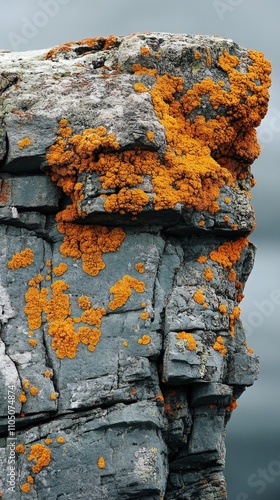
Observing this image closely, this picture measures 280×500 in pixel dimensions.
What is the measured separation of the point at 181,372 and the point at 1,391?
148 inches

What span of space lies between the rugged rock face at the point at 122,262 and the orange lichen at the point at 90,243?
3cm

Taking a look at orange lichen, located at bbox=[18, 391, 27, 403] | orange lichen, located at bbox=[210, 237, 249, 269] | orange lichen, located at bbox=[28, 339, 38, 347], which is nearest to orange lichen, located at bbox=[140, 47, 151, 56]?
orange lichen, located at bbox=[210, 237, 249, 269]

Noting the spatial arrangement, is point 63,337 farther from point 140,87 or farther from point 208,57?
point 208,57

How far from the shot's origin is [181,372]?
1656cm

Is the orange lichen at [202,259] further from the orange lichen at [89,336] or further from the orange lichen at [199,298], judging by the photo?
the orange lichen at [89,336]

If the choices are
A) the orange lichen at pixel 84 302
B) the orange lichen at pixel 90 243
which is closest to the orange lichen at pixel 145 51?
the orange lichen at pixel 90 243

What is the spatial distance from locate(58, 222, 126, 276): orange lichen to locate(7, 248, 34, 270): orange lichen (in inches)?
27.3

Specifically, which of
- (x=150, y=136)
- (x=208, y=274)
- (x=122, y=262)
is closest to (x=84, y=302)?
(x=122, y=262)

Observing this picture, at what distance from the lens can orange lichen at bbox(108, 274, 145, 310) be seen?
55.0 ft

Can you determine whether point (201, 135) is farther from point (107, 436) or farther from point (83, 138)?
point (107, 436)

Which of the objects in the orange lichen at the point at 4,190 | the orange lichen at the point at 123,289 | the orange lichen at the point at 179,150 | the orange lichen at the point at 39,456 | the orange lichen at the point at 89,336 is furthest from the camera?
the orange lichen at the point at 4,190

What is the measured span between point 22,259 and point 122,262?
7.10 ft

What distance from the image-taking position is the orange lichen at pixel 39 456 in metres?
16.0

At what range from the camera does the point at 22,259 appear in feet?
55.8
